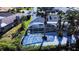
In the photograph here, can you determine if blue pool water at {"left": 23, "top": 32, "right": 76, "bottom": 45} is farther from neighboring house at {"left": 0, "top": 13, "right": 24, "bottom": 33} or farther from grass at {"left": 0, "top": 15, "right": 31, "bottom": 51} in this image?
neighboring house at {"left": 0, "top": 13, "right": 24, "bottom": 33}

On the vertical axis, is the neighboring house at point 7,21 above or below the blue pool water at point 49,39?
above

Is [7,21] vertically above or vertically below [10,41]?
above

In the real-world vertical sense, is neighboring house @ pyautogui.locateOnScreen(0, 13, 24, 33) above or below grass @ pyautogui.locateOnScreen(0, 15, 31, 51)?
above

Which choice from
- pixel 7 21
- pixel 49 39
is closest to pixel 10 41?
pixel 7 21

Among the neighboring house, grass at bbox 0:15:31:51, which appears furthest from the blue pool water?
the neighboring house

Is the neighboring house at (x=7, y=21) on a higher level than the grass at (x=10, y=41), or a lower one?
higher

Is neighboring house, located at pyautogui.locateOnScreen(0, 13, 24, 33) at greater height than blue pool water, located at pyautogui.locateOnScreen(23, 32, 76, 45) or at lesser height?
greater

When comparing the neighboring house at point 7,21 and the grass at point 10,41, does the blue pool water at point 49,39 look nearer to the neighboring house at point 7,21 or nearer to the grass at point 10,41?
the grass at point 10,41

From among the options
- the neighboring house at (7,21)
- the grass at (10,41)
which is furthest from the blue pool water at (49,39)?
the neighboring house at (7,21)

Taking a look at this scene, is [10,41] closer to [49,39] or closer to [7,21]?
[7,21]
